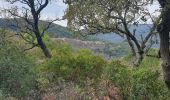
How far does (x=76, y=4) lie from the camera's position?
3100 cm

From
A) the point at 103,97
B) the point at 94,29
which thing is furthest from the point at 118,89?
the point at 94,29

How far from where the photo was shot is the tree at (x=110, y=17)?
2671cm

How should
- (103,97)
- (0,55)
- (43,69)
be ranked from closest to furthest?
→ (103,97) < (0,55) < (43,69)

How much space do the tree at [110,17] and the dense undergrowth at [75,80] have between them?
2.78m

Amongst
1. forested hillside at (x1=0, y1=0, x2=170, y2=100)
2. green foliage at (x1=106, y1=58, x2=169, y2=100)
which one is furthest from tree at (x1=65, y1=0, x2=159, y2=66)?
green foliage at (x1=106, y1=58, x2=169, y2=100)

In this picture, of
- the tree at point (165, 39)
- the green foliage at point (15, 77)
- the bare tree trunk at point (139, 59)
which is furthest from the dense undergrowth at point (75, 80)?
the bare tree trunk at point (139, 59)

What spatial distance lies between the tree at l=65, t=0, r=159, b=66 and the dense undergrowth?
2.78 m

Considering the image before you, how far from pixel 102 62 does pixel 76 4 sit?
631 cm

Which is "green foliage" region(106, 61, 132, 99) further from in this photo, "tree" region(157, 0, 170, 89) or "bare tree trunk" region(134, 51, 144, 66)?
"bare tree trunk" region(134, 51, 144, 66)

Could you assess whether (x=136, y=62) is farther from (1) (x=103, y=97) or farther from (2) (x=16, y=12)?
(2) (x=16, y=12)

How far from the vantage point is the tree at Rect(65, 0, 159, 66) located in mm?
26711

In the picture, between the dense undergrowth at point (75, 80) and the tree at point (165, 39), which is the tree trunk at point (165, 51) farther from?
the dense undergrowth at point (75, 80)

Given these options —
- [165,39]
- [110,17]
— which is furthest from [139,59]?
[165,39]

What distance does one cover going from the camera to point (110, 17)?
1185 inches
